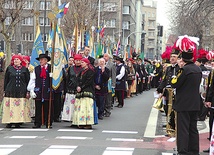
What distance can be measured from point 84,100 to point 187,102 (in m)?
4.53

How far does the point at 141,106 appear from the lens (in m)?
20.8

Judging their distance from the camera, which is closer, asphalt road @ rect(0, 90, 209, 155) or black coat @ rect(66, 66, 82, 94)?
asphalt road @ rect(0, 90, 209, 155)

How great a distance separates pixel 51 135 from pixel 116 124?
9.78 feet

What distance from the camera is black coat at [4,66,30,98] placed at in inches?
516

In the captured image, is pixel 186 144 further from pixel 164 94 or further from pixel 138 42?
pixel 138 42

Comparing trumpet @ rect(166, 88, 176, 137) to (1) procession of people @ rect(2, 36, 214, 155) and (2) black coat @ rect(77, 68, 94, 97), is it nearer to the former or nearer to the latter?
(1) procession of people @ rect(2, 36, 214, 155)

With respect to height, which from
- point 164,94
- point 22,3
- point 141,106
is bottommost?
point 141,106

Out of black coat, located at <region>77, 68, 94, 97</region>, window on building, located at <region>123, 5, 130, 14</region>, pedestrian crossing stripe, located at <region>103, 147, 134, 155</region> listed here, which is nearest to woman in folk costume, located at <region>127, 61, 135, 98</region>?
black coat, located at <region>77, 68, 94, 97</region>

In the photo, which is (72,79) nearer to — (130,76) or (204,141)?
(204,141)

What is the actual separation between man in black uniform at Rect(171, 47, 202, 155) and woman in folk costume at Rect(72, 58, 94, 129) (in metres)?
4.26

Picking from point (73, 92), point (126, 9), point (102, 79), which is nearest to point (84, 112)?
point (73, 92)

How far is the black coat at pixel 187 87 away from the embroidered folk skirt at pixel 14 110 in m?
5.22

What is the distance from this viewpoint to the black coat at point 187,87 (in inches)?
359

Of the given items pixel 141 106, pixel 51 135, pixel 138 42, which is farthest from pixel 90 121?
pixel 138 42
